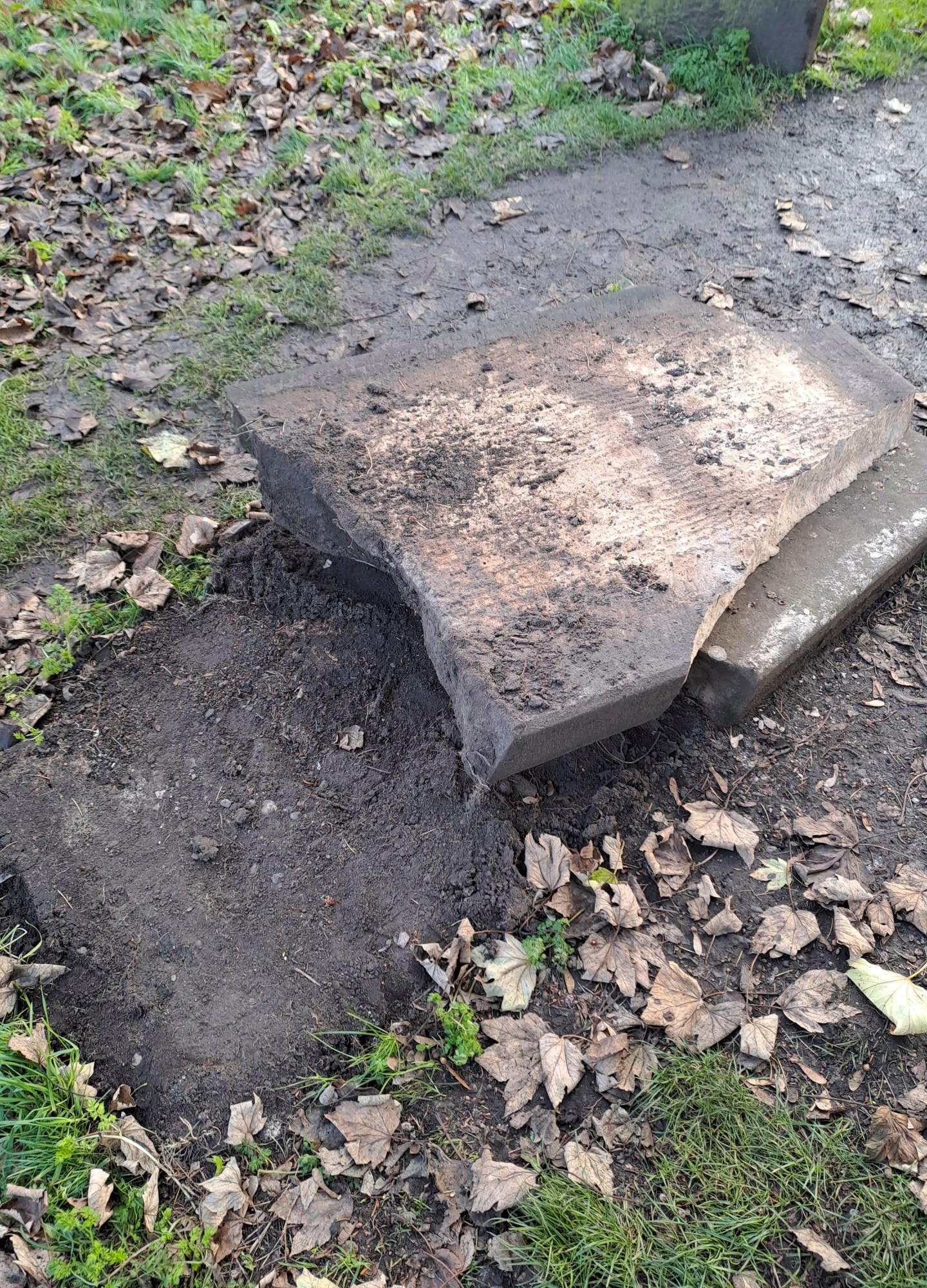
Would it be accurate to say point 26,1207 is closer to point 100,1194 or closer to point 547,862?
point 100,1194

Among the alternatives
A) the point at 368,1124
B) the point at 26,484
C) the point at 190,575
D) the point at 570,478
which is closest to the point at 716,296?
the point at 570,478

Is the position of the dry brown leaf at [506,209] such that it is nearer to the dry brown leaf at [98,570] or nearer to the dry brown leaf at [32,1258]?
the dry brown leaf at [98,570]

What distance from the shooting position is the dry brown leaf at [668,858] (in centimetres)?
251

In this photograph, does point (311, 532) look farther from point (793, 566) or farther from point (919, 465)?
point (919, 465)

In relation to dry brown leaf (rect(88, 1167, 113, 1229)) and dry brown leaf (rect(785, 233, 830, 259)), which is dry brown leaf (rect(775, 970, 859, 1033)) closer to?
dry brown leaf (rect(88, 1167, 113, 1229))

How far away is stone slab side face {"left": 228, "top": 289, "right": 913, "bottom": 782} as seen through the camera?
2.32 meters

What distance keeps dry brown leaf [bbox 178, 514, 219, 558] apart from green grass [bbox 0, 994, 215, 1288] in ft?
5.65

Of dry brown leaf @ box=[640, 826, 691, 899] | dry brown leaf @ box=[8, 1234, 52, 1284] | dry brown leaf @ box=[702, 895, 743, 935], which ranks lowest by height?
dry brown leaf @ box=[8, 1234, 52, 1284]

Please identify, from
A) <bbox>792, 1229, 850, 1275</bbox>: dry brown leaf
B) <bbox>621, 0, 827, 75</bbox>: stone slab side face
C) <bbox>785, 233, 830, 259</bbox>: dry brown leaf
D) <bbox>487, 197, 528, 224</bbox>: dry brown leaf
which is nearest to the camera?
<bbox>792, 1229, 850, 1275</bbox>: dry brown leaf

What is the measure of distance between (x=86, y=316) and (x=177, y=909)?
10.6 feet

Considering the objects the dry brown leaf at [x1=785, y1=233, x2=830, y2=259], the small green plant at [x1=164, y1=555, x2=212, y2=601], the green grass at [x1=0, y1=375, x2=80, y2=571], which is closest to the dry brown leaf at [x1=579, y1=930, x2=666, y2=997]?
the small green plant at [x1=164, y1=555, x2=212, y2=601]

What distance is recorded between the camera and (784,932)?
7.93ft

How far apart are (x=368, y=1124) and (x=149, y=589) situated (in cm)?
195

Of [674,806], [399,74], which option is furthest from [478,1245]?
[399,74]
